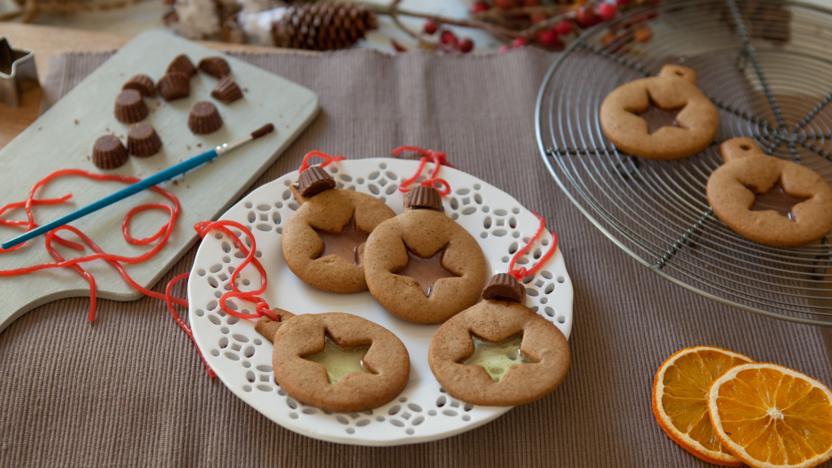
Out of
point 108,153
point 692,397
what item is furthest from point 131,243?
point 692,397

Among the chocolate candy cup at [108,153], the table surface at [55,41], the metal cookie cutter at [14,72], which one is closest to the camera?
the chocolate candy cup at [108,153]

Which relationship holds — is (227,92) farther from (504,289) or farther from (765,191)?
(765,191)

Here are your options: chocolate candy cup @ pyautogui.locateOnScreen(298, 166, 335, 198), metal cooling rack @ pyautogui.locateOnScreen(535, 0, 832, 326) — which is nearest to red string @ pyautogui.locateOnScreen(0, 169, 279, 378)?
chocolate candy cup @ pyautogui.locateOnScreen(298, 166, 335, 198)

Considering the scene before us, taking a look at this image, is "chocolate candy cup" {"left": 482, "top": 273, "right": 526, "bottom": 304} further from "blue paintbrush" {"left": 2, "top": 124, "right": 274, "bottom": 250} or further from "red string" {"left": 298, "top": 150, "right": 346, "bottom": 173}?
"blue paintbrush" {"left": 2, "top": 124, "right": 274, "bottom": 250}

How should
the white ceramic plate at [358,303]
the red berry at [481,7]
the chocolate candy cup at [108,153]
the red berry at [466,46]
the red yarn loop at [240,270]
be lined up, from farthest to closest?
the red berry at [481,7], the red berry at [466,46], the chocolate candy cup at [108,153], the red yarn loop at [240,270], the white ceramic plate at [358,303]

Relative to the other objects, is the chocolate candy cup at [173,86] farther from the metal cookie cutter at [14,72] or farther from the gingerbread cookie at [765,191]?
the gingerbread cookie at [765,191]

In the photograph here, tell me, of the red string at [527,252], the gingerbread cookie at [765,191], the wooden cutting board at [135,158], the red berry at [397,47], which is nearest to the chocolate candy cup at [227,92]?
the wooden cutting board at [135,158]
